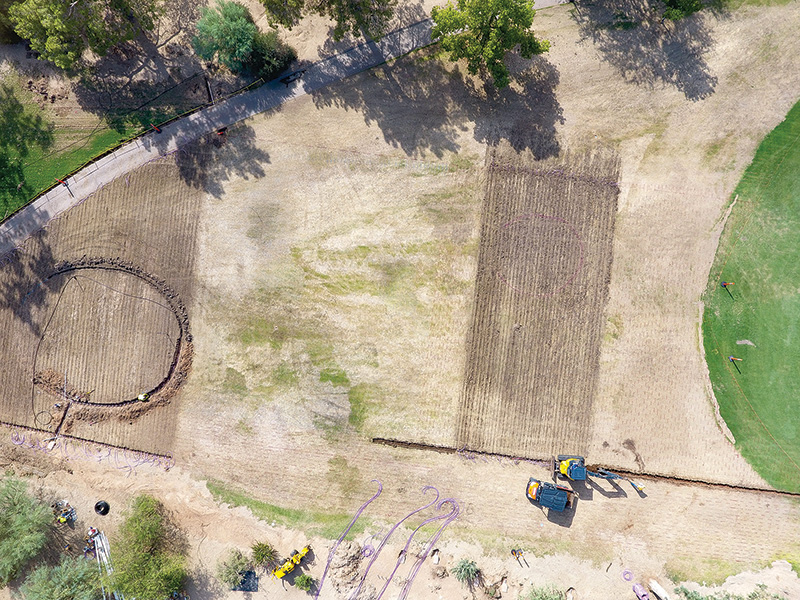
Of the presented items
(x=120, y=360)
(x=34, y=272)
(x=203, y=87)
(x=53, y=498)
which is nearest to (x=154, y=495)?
(x=53, y=498)

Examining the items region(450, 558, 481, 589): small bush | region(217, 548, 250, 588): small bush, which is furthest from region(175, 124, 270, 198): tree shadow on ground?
region(450, 558, 481, 589): small bush

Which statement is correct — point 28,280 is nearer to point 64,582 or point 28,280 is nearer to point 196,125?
point 196,125

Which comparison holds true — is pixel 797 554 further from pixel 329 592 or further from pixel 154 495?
pixel 154 495

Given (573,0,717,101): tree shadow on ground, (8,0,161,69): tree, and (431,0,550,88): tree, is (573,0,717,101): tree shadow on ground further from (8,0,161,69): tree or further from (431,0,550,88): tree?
(8,0,161,69): tree

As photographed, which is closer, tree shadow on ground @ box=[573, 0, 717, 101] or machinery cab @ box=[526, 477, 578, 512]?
machinery cab @ box=[526, 477, 578, 512]

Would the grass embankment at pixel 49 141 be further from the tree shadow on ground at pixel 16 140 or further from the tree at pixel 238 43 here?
the tree at pixel 238 43

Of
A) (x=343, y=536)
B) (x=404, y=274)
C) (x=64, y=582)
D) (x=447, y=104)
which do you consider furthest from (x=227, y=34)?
(x=64, y=582)

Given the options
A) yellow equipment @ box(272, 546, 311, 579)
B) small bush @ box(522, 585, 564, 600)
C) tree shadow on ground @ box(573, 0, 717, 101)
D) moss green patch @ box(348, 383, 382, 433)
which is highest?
tree shadow on ground @ box(573, 0, 717, 101)

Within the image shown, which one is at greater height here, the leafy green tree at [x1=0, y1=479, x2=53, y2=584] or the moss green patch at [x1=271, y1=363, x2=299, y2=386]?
the moss green patch at [x1=271, y1=363, x2=299, y2=386]
